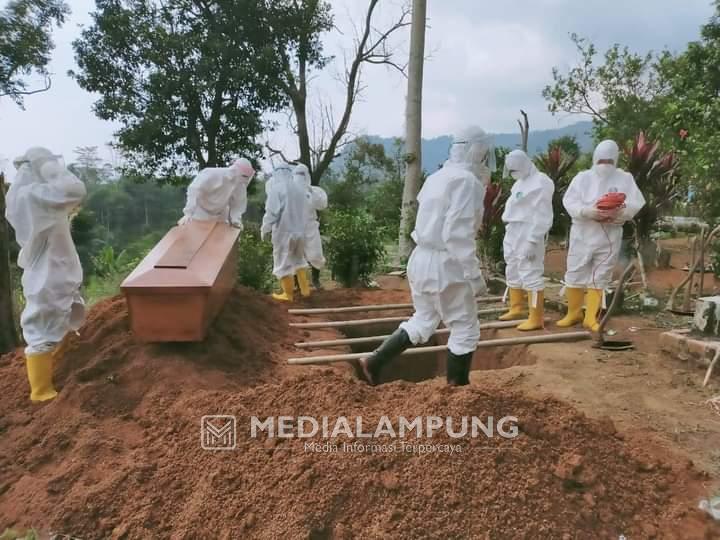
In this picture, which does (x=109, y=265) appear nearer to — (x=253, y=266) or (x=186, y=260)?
(x=253, y=266)

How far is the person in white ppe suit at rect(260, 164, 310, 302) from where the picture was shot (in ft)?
22.2

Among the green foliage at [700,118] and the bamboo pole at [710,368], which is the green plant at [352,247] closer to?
the green foliage at [700,118]

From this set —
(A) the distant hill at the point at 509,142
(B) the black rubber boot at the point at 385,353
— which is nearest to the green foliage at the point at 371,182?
(A) the distant hill at the point at 509,142

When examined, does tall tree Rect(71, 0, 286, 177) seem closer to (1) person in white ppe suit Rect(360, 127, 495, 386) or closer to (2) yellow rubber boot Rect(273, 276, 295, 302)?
(2) yellow rubber boot Rect(273, 276, 295, 302)

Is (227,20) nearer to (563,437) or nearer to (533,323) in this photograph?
(533,323)

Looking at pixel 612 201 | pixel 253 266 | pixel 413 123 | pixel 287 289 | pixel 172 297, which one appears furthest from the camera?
pixel 413 123

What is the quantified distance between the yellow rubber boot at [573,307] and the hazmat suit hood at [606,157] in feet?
4.05

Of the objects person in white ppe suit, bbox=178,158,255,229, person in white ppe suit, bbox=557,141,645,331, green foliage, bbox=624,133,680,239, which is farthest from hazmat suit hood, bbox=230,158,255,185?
green foliage, bbox=624,133,680,239

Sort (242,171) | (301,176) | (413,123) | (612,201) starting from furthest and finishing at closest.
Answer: (413,123) → (301,176) → (242,171) → (612,201)

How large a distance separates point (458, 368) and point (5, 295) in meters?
4.01

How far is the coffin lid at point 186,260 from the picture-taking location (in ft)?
12.5

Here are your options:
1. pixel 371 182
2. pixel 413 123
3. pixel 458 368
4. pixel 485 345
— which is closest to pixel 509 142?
pixel 413 123

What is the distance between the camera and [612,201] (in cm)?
517

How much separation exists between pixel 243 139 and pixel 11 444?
31.3ft
